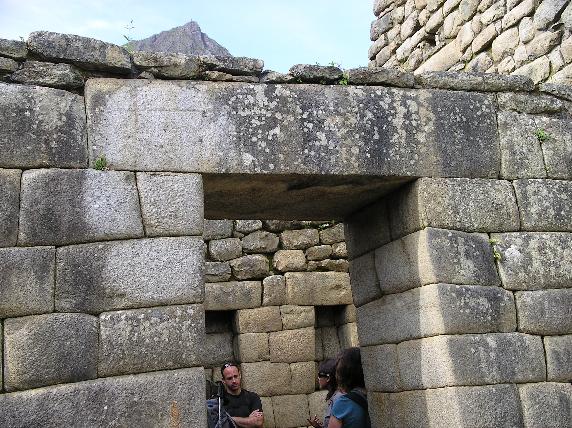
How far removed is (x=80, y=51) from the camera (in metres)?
4.03

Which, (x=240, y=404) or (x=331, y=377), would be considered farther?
(x=240, y=404)

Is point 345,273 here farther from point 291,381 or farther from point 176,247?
point 176,247

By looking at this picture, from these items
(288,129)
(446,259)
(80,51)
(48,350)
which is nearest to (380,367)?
(446,259)

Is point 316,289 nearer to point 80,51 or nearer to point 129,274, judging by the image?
point 129,274

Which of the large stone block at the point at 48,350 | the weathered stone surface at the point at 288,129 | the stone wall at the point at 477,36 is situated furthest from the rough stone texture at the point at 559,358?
the large stone block at the point at 48,350

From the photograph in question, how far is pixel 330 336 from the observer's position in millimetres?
9156

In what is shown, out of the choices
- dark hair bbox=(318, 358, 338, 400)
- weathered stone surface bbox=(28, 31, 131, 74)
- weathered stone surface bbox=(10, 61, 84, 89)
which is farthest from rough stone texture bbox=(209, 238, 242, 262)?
weathered stone surface bbox=(10, 61, 84, 89)

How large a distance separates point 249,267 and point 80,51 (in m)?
5.13

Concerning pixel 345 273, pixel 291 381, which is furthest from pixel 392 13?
pixel 291 381

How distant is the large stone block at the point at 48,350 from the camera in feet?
11.5

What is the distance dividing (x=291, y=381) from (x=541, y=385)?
470cm

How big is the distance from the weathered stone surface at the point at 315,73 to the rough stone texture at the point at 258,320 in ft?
15.4

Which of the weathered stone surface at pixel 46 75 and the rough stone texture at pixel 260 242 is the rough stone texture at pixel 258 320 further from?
the weathered stone surface at pixel 46 75

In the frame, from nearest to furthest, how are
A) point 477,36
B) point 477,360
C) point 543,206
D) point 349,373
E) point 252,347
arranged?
point 477,360 < point 543,206 < point 349,373 < point 477,36 < point 252,347
